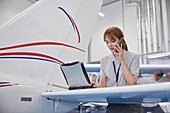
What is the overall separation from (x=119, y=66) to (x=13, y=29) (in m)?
1.09

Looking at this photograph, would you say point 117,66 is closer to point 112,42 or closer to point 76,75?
point 112,42

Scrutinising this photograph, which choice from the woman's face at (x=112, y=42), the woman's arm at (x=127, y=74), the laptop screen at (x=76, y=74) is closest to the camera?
the laptop screen at (x=76, y=74)

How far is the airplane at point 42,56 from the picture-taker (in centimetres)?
151

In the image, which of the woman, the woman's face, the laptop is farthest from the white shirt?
the laptop

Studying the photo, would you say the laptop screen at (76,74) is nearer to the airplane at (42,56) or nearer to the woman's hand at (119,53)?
the airplane at (42,56)

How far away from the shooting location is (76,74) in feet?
4.83

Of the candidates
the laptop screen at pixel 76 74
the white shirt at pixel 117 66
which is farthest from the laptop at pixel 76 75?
the white shirt at pixel 117 66

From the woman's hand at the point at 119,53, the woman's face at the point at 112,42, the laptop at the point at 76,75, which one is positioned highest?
the woman's face at the point at 112,42

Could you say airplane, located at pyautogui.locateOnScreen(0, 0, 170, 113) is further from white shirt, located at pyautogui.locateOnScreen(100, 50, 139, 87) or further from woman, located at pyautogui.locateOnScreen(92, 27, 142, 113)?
white shirt, located at pyautogui.locateOnScreen(100, 50, 139, 87)

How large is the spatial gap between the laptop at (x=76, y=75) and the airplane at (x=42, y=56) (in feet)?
0.38

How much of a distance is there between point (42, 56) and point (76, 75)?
1.80 ft

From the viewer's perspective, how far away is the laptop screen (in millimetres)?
1447

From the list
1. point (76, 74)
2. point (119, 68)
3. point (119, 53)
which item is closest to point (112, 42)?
point (119, 53)

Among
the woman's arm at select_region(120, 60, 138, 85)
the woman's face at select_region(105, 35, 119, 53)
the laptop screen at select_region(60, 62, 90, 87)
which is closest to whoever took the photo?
the laptop screen at select_region(60, 62, 90, 87)
